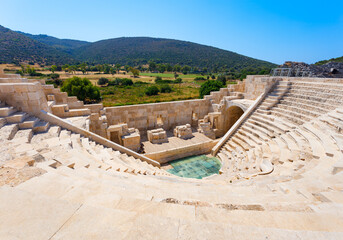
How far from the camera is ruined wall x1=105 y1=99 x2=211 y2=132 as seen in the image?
1164cm

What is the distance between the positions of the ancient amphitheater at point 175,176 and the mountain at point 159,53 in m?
88.8

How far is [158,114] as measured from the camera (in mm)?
12828

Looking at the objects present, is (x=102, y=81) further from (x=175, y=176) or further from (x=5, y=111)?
(x=175, y=176)

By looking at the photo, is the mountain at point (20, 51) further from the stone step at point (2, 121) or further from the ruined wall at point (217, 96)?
the ruined wall at point (217, 96)

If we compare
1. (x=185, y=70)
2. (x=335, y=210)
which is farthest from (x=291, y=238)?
(x=185, y=70)

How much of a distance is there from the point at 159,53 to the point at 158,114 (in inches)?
4596

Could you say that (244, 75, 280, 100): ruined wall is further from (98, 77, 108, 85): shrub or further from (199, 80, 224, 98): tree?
(98, 77, 108, 85): shrub

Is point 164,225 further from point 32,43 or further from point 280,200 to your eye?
point 32,43

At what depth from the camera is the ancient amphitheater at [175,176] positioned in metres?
1.75

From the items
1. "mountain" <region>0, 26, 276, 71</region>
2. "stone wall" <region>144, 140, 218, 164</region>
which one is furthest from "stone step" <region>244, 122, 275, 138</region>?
"mountain" <region>0, 26, 276, 71</region>

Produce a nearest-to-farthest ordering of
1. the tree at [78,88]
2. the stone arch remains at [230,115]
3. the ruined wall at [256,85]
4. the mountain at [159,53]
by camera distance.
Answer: the ruined wall at [256,85], the stone arch remains at [230,115], the tree at [78,88], the mountain at [159,53]

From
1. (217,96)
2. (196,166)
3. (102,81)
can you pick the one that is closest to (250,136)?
(196,166)

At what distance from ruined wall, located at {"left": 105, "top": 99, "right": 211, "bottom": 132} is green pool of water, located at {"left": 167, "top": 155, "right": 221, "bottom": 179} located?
3.60 meters

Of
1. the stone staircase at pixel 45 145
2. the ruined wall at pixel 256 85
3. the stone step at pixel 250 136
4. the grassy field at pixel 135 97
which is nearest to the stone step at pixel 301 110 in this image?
the ruined wall at pixel 256 85
